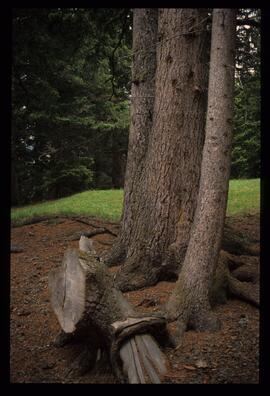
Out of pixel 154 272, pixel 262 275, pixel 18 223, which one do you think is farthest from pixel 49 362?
pixel 18 223

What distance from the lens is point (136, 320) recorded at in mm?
3922

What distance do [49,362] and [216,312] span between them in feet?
7.24

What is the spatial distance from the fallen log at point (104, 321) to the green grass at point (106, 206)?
22.0 ft

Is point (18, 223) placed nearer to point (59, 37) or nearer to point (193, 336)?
point (59, 37)

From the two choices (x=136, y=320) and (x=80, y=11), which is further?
(x=80, y=11)

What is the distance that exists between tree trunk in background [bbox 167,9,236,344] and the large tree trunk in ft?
3.37

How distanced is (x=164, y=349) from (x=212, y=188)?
1.96 meters

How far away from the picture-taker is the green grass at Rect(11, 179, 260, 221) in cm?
1193

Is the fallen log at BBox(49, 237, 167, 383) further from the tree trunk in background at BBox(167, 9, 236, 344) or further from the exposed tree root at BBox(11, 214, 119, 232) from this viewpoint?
the exposed tree root at BBox(11, 214, 119, 232)

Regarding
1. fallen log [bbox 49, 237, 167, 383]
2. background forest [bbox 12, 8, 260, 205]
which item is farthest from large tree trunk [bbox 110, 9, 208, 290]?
background forest [bbox 12, 8, 260, 205]

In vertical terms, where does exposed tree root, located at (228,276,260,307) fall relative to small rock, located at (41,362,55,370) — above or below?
above

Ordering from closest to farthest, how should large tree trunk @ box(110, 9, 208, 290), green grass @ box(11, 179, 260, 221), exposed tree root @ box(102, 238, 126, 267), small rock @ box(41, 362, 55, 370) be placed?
A: small rock @ box(41, 362, 55, 370), large tree trunk @ box(110, 9, 208, 290), exposed tree root @ box(102, 238, 126, 267), green grass @ box(11, 179, 260, 221)

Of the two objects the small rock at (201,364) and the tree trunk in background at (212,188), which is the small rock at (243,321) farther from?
the small rock at (201,364)

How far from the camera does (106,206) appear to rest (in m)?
13.2
